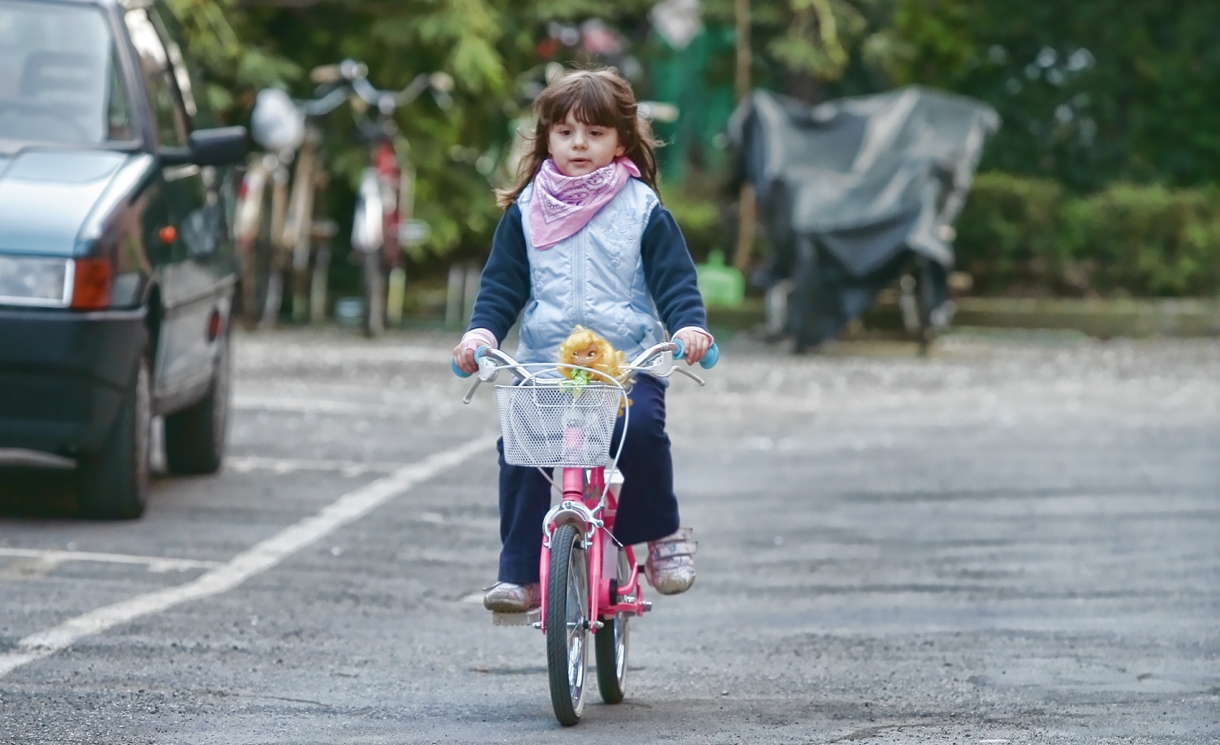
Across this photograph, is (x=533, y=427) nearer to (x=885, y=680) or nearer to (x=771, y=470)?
(x=885, y=680)

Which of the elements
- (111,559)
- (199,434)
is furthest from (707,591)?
(199,434)

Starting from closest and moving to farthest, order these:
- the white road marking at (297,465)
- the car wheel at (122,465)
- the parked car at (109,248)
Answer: the parked car at (109,248)
the car wheel at (122,465)
the white road marking at (297,465)

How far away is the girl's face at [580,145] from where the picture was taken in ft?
18.5

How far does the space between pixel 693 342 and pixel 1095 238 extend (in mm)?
16674

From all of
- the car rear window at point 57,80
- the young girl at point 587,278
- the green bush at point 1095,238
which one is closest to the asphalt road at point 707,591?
the young girl at point 587,278

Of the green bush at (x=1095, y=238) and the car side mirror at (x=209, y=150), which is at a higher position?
the car side mirror at (x=209, y=150)

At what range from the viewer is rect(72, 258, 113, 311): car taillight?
8.12 metres

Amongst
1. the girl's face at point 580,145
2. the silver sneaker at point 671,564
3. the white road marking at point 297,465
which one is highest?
the girl's face at point 580,145

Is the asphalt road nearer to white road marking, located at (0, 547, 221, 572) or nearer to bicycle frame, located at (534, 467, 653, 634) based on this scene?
white road marking, located at (0, 547, 221, 572)

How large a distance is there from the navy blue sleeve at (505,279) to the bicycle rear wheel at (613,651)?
638 mm

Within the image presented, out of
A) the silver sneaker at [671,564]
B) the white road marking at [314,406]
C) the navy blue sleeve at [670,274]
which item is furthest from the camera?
the white road marking at [314,406]

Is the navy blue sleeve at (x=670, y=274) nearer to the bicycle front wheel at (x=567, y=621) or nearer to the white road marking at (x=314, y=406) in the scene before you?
the bicycle front wheel at (x=567, y=621)

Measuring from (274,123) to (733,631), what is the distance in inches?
504

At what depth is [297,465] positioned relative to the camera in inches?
416
